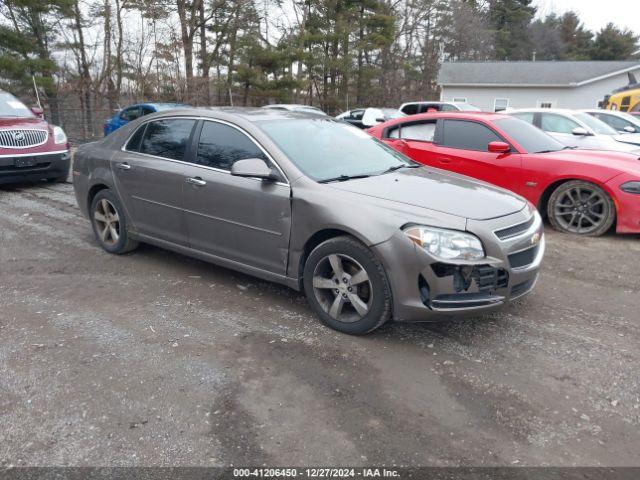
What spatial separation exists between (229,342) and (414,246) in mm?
1455

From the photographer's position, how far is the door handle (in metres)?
4.35

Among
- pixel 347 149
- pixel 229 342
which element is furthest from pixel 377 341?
pixel 347 149

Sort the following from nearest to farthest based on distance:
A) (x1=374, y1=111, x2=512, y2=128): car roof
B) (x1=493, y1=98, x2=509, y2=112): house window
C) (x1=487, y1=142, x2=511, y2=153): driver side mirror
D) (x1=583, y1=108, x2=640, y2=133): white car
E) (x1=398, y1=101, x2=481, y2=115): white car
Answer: (x1=487, y1=142, x2=511, y2=153): driver side mirror < (x1=374, y1=111, x2=512, y2=128): car roof < (x1=583, y1=108, x2=640, y2=133): white car < (x1=398, y1=101, x2=481, y2=115): white car < (x1=493, y1=98, x2=509, y2=112): house window

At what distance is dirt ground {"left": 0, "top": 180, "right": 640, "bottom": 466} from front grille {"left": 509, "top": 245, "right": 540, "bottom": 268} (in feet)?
1.75

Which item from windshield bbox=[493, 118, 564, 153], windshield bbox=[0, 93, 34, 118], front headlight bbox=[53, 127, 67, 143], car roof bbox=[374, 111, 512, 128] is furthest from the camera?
windshield bbox=[0, 93, 34, 118]

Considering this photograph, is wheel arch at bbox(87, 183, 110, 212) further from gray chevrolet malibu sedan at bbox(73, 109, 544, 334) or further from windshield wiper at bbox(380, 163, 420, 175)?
windshield wiper at bbox(380, 163, 420, 175)

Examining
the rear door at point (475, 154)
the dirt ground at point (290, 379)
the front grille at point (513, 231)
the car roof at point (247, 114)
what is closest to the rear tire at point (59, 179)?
the dirt ground at point (290, 379)

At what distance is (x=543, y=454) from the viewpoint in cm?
249

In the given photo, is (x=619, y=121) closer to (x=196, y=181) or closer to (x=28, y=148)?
(x=196, y=181)

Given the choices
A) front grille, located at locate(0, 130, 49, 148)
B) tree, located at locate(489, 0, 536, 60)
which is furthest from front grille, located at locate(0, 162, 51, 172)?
tree, located at locate(489, 0, 536, 60)

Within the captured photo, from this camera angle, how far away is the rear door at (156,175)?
4.63 metres

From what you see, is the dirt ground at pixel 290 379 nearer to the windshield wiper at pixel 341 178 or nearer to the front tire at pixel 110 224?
the front tire at pixel 110 224

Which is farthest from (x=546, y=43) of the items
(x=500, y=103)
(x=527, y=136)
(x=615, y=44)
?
(x=527, y=136)

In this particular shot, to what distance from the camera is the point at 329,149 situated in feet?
14.3
